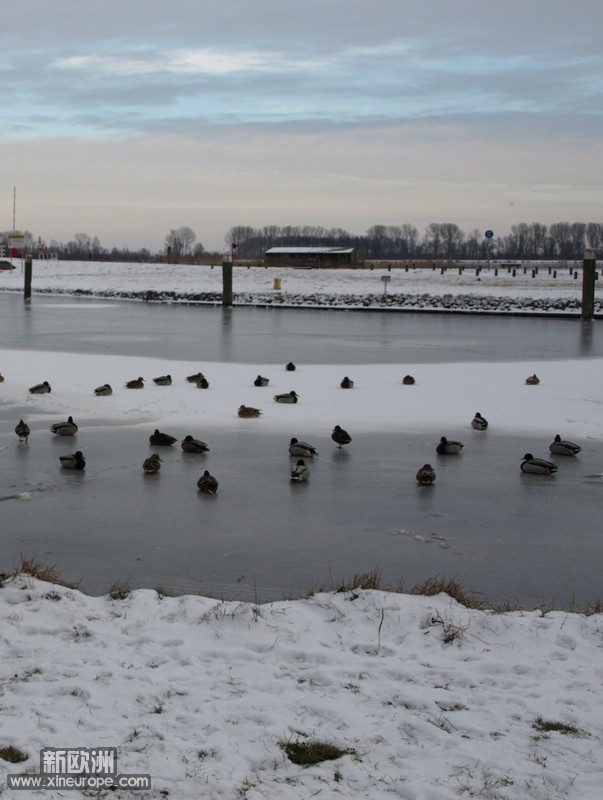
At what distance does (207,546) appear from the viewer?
7.11 m

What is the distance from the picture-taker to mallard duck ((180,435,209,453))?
1027 cm

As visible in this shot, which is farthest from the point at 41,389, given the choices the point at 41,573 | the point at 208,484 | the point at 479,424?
the point at 41,573

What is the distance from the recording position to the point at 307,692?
454 cm

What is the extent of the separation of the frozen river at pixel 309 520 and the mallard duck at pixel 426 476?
13 cm

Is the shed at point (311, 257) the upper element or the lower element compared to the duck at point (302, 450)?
upper

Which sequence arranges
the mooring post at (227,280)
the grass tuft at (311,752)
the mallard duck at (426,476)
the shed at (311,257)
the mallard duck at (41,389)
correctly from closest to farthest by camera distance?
the grass tuft at (311,752)
the mallard duck at (426,476)
the mallard duck at (41,389)
the mooring post at (227,280)
the shed at (311,257)

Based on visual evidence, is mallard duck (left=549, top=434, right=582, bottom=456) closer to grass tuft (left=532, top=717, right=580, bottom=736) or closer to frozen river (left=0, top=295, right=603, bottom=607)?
frozen river (left=0, top=295, right=603, bottom=607)

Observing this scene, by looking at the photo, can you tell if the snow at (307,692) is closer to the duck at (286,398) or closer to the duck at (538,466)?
the duck at (538,466)

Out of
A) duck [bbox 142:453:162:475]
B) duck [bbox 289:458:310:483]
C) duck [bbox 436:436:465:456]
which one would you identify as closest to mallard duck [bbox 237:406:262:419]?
duck [bbox 436:436:465:456]

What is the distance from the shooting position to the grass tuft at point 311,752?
3938 mm

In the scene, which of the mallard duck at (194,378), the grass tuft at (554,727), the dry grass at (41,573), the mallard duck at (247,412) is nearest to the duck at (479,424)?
the mallard duck at (247,412)

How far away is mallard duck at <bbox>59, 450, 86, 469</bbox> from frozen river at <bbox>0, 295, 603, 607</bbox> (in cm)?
13

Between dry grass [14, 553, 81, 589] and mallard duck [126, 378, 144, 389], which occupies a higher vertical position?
mallard duck [126, 378, 144, 389]

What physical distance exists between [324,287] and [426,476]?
47702 mm
